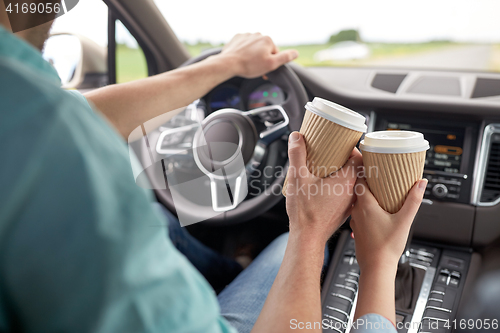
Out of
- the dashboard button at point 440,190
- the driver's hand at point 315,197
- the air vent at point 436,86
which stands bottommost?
the dashboard button at point 440,190

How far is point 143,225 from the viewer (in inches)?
13.1

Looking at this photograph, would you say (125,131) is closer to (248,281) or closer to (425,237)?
(248,281)

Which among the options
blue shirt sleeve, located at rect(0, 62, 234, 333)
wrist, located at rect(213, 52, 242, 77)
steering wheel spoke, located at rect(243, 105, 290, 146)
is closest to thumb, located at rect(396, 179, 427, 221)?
blue shirt sleeve, located at rect(0, 62, 234, 333)

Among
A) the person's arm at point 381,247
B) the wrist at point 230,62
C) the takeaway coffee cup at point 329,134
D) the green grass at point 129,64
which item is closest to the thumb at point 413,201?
the person's arm at point 381,247

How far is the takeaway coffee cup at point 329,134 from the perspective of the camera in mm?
679

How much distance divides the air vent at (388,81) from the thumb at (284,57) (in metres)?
0.42

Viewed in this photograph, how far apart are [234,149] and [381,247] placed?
732mm

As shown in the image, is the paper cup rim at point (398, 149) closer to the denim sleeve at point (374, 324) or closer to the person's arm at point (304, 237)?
the person's arm at point (304, 237)

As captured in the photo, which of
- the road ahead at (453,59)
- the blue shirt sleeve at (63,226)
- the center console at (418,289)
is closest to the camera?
the blue shirt sleeve at (63,226)

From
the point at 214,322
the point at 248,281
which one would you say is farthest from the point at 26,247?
the point at 248,281

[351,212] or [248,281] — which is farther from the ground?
[351,212]

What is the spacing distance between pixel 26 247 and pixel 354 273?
3.81 ft

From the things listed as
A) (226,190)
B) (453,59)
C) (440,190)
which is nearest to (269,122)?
(226,190)

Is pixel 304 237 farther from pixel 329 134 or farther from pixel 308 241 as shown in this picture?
pixel 329 134
